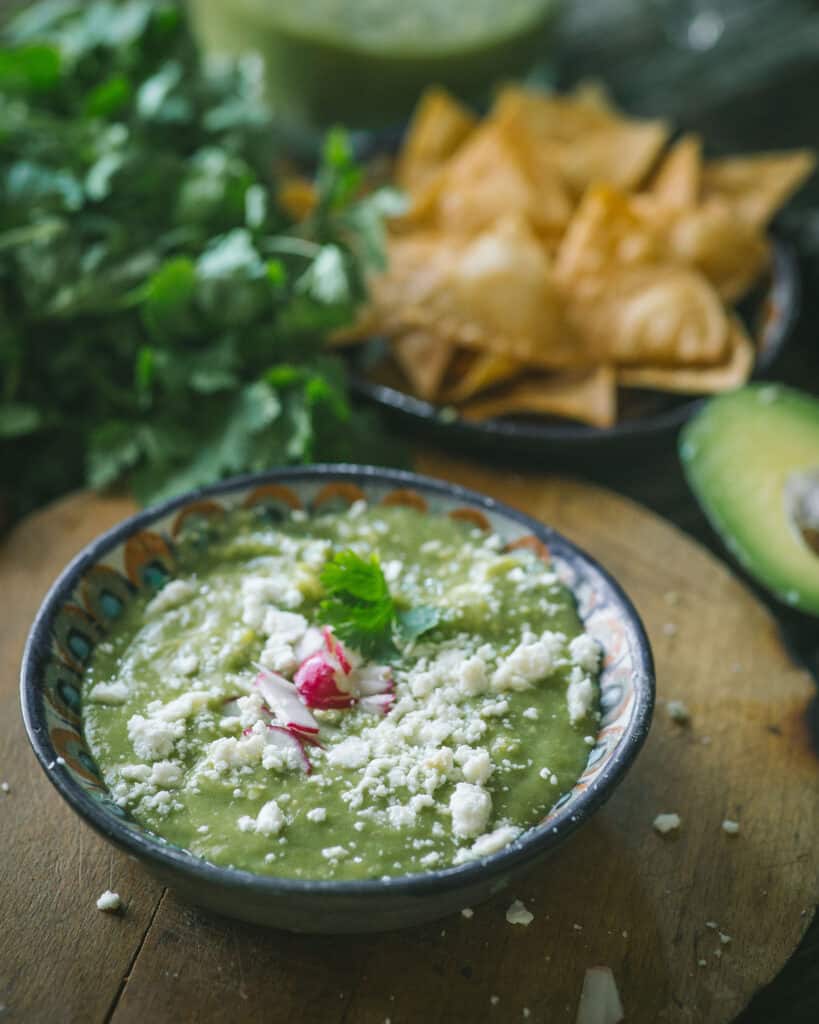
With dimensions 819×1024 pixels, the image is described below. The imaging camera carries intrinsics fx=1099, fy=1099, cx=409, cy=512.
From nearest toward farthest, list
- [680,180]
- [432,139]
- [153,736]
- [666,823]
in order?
[153,736]
[666,823]
[680,180]
[432,139]

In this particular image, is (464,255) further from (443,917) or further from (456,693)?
(443,917)

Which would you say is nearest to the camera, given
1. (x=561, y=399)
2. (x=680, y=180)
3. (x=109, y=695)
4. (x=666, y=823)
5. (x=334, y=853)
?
(x=334, y=853)

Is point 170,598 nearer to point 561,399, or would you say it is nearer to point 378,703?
point 378,703

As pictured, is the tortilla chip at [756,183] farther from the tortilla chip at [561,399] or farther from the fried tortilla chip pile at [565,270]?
the tortilla chip at [561,399]

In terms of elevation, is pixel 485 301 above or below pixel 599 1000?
above

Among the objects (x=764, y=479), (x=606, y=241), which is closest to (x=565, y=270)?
(x=606, y=241)
